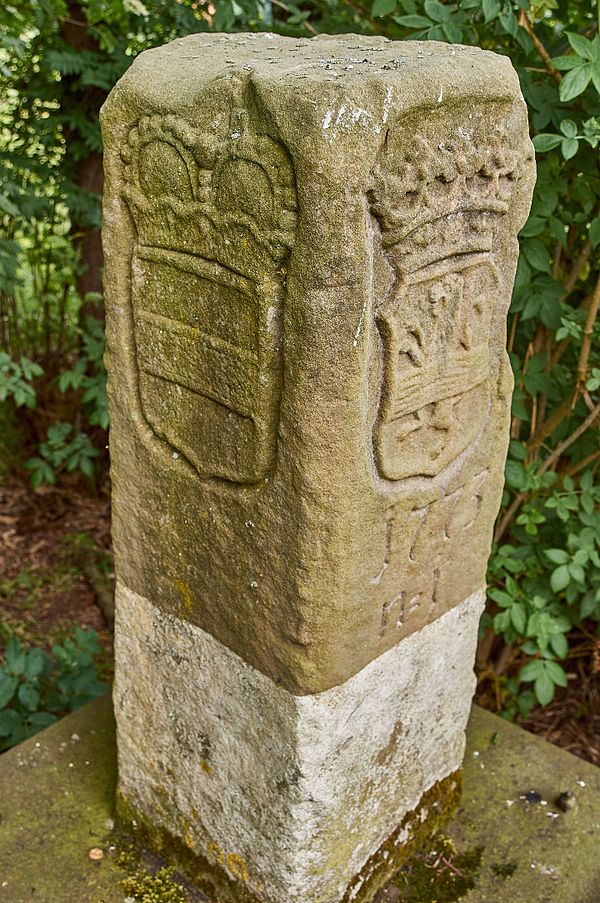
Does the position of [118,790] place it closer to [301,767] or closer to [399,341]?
[301,767]

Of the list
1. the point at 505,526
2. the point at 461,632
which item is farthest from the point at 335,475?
the point at 505,526

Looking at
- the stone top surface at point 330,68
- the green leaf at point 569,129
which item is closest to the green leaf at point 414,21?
the stone top surface at point 330,68

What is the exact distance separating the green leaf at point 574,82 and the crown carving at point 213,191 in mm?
875

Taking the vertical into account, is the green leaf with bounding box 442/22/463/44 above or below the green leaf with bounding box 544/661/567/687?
above

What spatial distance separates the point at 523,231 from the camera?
2.30 meters

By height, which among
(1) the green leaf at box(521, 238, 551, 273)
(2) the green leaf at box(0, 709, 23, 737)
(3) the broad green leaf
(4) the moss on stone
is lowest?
(2) the green leaf at box(0, 709, 23, 737)

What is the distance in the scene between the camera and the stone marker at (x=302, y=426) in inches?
54.8

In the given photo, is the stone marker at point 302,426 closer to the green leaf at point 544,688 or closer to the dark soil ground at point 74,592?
the green leaf at point 544,688

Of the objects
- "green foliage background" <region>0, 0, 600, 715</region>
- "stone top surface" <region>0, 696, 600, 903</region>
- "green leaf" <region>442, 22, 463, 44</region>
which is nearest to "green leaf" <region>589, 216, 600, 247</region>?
"green foliage background" <region>0, 0, 600, 715</region>

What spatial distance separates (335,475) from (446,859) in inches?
44.7

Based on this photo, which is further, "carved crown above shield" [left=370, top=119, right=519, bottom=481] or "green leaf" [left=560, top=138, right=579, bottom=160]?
"green leaf" [left=560, top=138, right=579, bottom=160]

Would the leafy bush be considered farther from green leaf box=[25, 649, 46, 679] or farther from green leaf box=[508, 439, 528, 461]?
green leaf box=[508, 439, 528, 461]

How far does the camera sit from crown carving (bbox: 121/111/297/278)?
138cm

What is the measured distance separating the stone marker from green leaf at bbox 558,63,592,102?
1.15 feet
